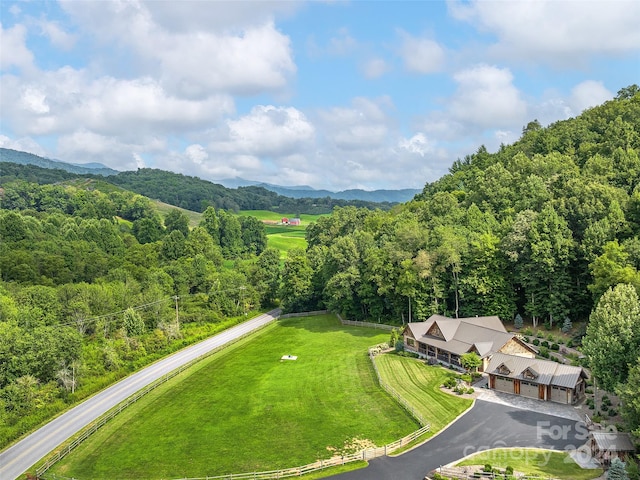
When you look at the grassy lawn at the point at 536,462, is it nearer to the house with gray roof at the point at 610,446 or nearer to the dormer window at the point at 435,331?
the house with gray roof at the point at 610,446

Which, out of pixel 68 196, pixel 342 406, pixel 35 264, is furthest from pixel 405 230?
pixel 68 196

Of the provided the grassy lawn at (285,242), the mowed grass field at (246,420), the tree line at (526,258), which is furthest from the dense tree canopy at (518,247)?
the grassy lawn at (285,242)

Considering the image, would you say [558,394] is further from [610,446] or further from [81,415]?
[81,415]

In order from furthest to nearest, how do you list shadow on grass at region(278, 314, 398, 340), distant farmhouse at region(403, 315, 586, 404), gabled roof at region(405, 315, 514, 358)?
shadow on grass at region(278, 314, 398, 340), gabled roof at region(405, 315, 514, 358), distant farmhouse at region(403, 315, 586, 404)

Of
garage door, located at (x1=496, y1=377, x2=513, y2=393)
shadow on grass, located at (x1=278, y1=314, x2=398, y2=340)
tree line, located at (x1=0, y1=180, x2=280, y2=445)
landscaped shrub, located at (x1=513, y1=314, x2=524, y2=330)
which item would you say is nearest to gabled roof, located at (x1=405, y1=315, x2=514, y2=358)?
garage door, located at (x1=496, y1=377, x2=513, y2=393)

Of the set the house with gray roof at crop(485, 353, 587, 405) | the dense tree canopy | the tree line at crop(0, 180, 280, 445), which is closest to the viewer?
the house with gray roof at crop(485, 353, 587, 405)

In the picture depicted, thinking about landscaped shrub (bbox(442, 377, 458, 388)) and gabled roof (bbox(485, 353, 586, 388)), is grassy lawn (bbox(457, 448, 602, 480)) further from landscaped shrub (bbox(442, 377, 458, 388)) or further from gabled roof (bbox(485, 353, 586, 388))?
landscaped shrub (bbox(442, 377, 458, 388))

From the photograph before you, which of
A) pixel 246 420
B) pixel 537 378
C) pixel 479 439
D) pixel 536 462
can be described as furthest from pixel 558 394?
pixel 246 420
